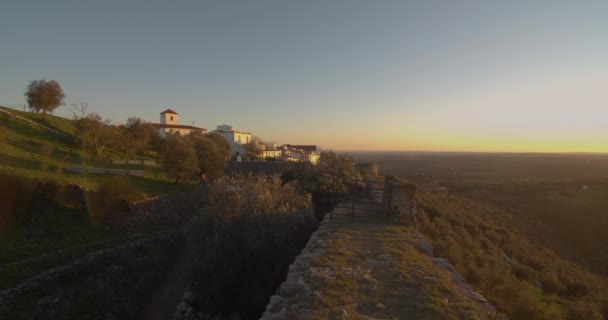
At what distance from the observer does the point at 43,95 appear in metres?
39.2

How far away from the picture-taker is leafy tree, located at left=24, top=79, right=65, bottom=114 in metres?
39.3

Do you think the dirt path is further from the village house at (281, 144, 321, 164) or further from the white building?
the white building

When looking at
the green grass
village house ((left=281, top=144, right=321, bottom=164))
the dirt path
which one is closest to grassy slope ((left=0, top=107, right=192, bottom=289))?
the green grass

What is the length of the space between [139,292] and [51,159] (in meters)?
19.4

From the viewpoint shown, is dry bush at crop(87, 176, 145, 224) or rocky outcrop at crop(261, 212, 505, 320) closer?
rocky outcrop at crop(261, 212, 505, 320)

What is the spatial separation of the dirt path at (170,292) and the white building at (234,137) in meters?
43.9

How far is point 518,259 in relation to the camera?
1252 cm

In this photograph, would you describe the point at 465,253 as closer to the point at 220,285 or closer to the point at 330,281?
the point at 330,281

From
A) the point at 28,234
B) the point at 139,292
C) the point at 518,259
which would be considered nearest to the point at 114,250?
the point at 139,292

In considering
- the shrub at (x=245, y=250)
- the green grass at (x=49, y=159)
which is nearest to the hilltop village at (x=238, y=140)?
the green grass at (x=49, y=159)

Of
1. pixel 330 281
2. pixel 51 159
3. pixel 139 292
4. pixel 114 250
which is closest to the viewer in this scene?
pixel 330 281

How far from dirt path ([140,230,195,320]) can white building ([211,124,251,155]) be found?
43887mm

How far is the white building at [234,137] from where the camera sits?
58.9 metres

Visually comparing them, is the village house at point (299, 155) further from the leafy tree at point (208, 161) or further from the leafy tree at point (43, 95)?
the leafy tree at point (43, 95)
